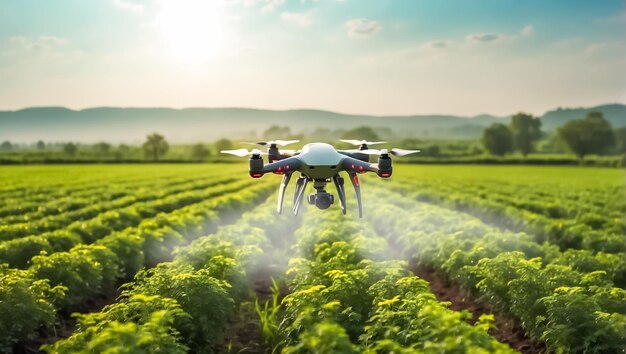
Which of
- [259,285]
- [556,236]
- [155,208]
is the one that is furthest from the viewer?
[155,208]

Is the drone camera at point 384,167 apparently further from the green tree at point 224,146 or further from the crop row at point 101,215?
the crop row at point 101,215

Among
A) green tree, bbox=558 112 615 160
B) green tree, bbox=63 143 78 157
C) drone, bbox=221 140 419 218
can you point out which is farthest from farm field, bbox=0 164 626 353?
green tree, bbox=558 112 615 160

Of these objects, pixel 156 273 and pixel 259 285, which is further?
pixel 259 285

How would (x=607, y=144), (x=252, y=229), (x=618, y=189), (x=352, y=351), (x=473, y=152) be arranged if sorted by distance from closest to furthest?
1. (x=352, y=351)
2. (x=252, y=229)
3. (x=618, y=189)
4. (x=473, y=152)
5. (x=607, y=144)

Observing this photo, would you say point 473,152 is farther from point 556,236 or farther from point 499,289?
point 499,289

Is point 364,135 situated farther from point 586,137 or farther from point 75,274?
point 586,137

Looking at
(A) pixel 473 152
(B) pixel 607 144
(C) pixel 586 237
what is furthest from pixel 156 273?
(B) pixel 607 144

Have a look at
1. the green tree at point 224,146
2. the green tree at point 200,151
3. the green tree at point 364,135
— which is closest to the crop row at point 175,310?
the green tree at point 224,146

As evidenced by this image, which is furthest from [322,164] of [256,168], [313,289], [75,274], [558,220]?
[558,220]
